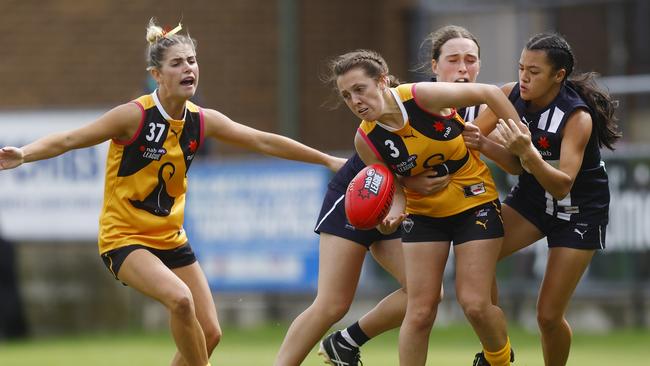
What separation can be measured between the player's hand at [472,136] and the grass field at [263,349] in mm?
2780

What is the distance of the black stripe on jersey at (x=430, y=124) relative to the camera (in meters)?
6.92

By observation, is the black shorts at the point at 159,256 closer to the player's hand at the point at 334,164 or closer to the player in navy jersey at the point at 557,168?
the player's hand at the point at 334,164

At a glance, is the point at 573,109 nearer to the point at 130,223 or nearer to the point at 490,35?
the point at 130,223

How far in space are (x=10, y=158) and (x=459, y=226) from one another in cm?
230

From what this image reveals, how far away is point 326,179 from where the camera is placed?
12.3 m

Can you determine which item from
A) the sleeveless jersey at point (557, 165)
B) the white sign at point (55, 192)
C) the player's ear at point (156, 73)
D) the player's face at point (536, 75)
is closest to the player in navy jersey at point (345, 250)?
the sleeveless jersey at point (557, 165)

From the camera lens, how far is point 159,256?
7352 mm

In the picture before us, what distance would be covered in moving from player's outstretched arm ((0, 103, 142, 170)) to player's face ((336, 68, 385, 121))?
114 centimetres

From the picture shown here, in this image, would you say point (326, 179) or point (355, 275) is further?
point (326, 179)

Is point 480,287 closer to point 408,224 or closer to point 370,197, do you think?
point 408,224

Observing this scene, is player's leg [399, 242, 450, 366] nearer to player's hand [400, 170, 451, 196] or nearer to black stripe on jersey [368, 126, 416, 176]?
player's hand [400, 170, 451, 196]

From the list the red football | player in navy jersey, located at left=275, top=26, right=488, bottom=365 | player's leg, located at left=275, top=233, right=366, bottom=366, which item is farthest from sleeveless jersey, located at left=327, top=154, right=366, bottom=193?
the red football

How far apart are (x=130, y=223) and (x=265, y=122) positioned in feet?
27.0

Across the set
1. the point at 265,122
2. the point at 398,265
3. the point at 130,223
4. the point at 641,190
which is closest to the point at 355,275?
the point at 398,265
